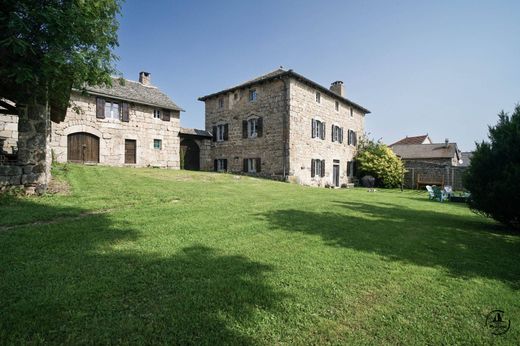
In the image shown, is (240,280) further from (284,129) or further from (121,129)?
(121,129)

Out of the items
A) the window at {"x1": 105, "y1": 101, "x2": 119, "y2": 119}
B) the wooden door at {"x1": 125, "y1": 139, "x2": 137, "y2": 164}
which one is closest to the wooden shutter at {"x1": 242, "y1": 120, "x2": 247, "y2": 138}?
the wooden door at {"x1": 125, "y1": 139, "x2": 137, "y2": 164}

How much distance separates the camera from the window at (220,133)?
21.8m

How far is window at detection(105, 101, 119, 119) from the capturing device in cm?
1734

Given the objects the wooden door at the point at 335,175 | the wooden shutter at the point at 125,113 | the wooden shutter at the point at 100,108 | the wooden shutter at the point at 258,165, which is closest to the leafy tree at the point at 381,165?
the wooden door at the point at 335,175

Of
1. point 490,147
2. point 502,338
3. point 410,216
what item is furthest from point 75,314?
point 490,147

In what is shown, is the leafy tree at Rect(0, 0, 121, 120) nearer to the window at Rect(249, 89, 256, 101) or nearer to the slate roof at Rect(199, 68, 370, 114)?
the slate roof at Rect(199, 68, 370, 114)

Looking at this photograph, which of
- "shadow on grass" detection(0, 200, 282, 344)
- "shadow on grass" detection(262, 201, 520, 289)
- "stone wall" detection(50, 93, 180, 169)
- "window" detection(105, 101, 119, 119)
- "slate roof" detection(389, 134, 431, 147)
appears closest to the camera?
"shadow on grass" detection(0, 200, 282, 344)

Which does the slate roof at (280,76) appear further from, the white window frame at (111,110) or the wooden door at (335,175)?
the white window frame at (111,110)

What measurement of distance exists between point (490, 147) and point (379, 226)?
3.59m

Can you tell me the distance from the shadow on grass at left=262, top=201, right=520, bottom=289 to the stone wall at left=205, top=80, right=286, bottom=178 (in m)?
11.3

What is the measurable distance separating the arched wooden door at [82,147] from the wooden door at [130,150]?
1.75 metres

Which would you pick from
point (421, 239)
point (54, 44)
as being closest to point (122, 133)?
point (54, 44)

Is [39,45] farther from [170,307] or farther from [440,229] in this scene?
[440,229]

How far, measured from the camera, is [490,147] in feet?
22.1
